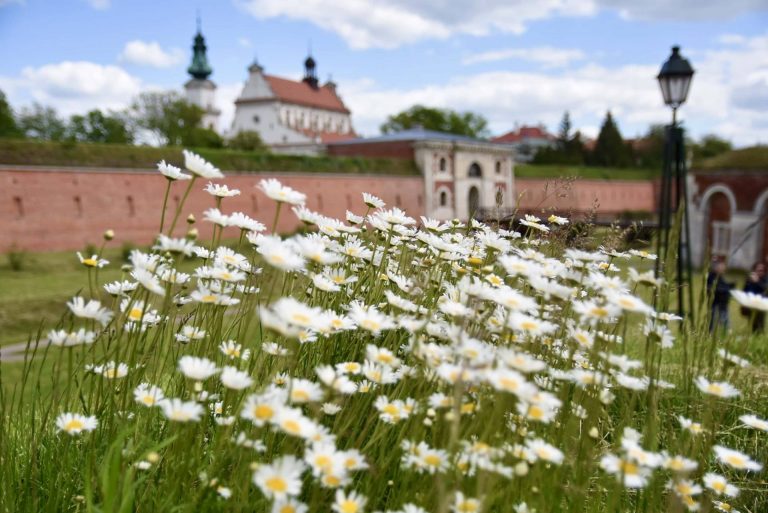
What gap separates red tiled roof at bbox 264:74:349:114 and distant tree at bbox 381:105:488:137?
638 centimetres

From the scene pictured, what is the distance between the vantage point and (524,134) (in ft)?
266

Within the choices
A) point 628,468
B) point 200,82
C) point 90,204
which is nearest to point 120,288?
point 628,468

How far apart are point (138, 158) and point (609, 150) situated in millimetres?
39924

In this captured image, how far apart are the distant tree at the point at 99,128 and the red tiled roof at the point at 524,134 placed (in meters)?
47.6

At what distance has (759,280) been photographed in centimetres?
876

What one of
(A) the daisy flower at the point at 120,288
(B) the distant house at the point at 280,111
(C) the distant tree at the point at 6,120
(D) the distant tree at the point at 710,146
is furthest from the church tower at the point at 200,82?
(A) the daisy flower at the point at 120,288

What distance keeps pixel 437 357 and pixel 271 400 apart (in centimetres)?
44

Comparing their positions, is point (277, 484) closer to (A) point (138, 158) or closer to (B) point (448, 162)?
(A) point (138, 158)

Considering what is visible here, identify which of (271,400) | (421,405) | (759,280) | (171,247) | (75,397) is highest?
(171,247)

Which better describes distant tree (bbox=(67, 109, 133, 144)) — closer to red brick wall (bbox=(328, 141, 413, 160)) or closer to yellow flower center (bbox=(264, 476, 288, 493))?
red brick wall (bbox=(328, 141, 413, 160))

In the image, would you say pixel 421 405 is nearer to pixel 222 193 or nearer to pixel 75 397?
pixel 222 193

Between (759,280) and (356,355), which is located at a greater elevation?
(356,355)

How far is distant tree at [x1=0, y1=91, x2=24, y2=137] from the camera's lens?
38.9 meters

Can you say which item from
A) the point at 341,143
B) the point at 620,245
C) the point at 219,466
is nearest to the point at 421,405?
the point at 219,466
